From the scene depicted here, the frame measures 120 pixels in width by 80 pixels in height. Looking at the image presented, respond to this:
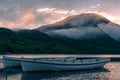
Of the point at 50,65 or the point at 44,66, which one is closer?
the point at 44,66

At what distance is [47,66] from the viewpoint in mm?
76188

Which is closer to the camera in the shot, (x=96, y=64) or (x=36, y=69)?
(x=36, y=69)

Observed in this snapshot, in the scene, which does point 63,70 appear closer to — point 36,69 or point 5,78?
point 36,69

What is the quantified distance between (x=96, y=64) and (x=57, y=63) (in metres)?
18.8

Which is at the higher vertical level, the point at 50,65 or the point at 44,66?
the point at 50,65

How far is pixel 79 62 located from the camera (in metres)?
85.5

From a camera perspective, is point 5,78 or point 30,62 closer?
point 5,78

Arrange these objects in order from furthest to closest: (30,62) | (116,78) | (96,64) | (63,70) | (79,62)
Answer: (96,64) → (79,62) → (63,70) → (30,62) → (116,78)

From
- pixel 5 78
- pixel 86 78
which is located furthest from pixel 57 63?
pixel 5 78

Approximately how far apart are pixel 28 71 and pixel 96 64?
25.0 metres

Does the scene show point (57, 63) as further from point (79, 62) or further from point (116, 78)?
point (116, 78)

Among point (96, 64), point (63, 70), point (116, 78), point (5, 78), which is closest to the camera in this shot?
point (5, 78)

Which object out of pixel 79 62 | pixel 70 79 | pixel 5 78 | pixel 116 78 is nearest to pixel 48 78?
pixel 70 79

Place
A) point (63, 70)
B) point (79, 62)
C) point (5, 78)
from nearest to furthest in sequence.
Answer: point (5, 78)
point (63, 70)
point (79, 62)
